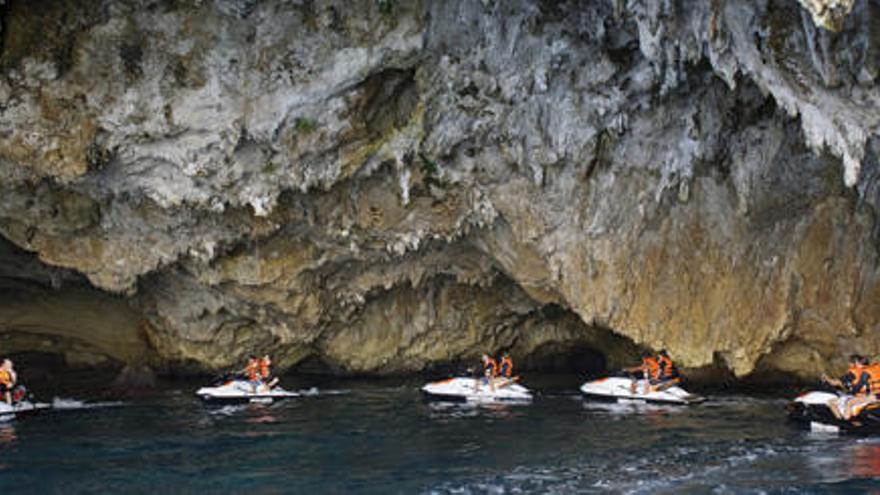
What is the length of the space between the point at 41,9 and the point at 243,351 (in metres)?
11.6

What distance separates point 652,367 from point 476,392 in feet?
13.3

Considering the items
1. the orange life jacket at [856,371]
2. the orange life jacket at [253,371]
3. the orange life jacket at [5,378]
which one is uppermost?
the orange life jacket at [5,378]

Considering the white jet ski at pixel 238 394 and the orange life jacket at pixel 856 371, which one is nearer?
the orange life jacket at pixel 856 371

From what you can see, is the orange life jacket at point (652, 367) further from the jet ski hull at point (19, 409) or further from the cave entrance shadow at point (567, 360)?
the jet ski hull at point (19, 409)

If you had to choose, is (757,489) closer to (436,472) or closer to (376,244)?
(436,472)

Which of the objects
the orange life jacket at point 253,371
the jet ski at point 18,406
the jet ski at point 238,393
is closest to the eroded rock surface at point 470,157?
the orange life jacket at point 253,371

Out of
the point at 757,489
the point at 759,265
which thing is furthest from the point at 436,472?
the point at 759,265

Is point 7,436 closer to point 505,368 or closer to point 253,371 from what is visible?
point 253,371

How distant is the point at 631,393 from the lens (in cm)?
1998

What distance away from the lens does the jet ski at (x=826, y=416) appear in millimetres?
14789

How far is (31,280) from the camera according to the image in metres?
21.8

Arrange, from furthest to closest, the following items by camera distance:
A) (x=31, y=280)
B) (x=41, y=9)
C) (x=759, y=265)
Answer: (x=31, y=280), (x=759, y=265), (x=41, y=9)

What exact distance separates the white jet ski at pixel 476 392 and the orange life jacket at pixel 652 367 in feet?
8.98

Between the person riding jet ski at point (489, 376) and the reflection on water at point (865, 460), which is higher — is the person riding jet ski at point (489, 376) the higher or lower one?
the higher one
